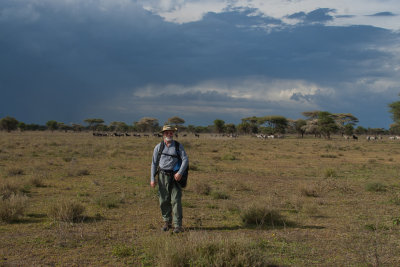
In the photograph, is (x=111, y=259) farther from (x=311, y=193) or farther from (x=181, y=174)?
(x=311, y=193)

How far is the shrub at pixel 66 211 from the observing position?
7.54 meters

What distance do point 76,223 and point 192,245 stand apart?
3.84 m

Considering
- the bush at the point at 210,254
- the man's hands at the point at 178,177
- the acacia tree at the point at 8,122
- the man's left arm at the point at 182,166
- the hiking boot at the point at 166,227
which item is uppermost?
the acacia tree at the point at 8,122

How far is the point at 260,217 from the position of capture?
757 cm

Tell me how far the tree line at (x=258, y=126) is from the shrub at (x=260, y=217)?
66.3 m

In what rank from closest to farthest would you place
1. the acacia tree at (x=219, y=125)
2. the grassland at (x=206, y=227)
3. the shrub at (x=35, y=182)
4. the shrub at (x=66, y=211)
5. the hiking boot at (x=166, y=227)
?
the grassland at (x=206, y=227)
the hiking boot at (x=166, y=227)
the shrub at (x=66, y=211)
the shrub at (x=35, y=182)
the acacia tree at (x=219, y=125)

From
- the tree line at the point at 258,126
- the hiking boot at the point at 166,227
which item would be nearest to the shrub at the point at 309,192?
the hiking boot at the point at 166,227

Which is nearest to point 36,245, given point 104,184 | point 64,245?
point 64,245

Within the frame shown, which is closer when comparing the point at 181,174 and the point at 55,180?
the point at 181,174

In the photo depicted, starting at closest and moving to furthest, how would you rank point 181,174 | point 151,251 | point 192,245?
point 192,245 < point 151,251 < point 181,174

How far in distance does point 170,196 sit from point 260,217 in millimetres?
2371

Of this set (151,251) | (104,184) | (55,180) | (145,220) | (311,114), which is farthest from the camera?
(311,114)

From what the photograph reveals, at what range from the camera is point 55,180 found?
13.9 metres

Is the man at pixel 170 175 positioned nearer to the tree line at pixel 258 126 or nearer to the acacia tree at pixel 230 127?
the tree line at pixel 258 126
